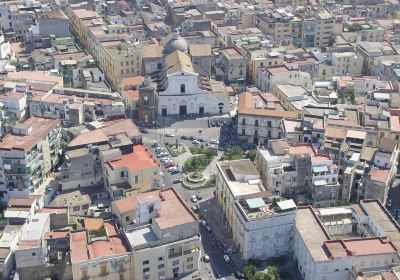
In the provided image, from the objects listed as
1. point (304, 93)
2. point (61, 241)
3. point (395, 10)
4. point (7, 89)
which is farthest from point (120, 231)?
point (395, 10)

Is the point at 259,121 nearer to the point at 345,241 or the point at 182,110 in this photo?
the point at 182,110

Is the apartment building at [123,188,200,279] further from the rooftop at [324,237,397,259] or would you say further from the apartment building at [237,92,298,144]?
the apartment building at [237,92,298,144]

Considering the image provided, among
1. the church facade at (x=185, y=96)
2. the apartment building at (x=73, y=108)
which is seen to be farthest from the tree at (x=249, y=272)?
the church facade at (x=185, y=96)

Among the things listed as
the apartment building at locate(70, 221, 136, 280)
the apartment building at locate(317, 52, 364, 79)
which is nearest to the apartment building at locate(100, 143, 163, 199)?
the apartment building at locate(70, 221, 136, 280)

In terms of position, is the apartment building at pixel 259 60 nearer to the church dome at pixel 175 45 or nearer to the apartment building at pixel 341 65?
the apartment building at pixel 341 65

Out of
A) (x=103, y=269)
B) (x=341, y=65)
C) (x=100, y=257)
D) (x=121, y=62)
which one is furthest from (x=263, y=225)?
(x=341, y=65)

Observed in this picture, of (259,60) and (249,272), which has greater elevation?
(259,60)

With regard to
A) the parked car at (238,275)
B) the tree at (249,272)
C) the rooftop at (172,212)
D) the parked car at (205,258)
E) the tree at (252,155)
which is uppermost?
the rooftop at (172,212)
